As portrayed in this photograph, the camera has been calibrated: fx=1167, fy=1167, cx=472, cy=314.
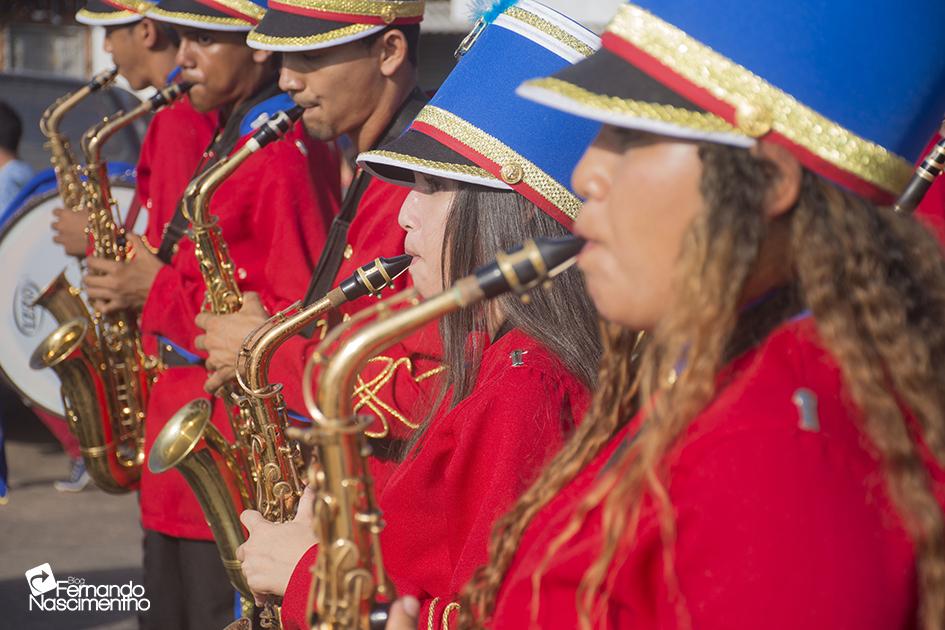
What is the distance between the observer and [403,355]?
303cm

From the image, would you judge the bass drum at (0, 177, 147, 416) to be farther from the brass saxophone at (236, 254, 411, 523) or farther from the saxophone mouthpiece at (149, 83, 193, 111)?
the brass saxophone at (236, 254, 411, 523)

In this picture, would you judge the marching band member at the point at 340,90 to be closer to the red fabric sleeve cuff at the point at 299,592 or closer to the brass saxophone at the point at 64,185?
the red fabric sleeve cuff at the point at 299,592

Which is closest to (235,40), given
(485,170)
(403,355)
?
(403,355)

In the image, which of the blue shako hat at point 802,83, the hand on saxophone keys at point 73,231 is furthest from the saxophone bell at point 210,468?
the blue shako hat at point 802,83

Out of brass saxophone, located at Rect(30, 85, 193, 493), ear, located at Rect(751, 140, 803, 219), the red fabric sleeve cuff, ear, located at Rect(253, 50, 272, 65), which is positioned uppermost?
ear, located at Rect(751, 140, 803, 219)

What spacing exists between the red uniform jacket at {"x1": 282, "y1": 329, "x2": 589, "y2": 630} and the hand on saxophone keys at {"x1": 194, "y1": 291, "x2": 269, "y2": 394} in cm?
141

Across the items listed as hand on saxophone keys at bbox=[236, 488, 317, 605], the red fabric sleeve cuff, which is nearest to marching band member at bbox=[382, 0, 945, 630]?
the red fabric sleeve cuff

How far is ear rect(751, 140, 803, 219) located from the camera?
1490 millimetres

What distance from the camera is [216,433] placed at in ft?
12.4

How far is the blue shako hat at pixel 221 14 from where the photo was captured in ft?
15.1

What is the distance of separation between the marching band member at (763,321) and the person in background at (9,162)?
21.5 feet

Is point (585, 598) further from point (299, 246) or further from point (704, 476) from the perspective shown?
point (299, 246)

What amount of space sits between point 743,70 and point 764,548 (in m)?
0.60

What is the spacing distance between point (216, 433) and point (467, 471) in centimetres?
166
